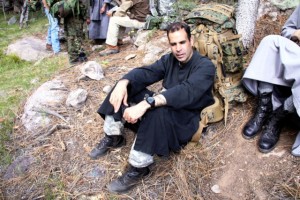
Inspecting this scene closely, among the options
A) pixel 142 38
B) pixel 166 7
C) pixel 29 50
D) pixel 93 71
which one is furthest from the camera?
pixel 29 50

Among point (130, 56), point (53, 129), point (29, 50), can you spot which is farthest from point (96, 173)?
point (29, 50)

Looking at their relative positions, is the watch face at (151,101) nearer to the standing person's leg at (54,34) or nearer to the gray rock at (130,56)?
the gray rock at (130,56)

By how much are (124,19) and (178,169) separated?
4304 millimetres

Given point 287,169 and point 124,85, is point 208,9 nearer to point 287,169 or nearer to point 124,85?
point 124,85

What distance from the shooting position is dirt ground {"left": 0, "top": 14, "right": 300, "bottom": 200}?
2.99m

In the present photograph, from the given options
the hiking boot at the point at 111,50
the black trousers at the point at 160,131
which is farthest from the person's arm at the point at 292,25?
the hiking boot at the point at 111,50

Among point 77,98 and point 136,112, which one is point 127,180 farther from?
point 77,98

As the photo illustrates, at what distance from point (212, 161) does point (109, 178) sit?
1048 mm

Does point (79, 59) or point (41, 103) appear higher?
point (41, 103)

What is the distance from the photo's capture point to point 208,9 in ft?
11.8

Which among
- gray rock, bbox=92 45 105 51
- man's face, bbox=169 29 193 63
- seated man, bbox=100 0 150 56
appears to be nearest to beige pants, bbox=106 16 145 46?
seated man, bbox=100 0 150 56

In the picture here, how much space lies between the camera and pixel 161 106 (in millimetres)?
2830

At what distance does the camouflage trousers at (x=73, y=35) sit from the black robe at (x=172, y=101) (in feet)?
A: 11.5

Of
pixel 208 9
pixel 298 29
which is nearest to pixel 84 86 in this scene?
pixel 208 9
